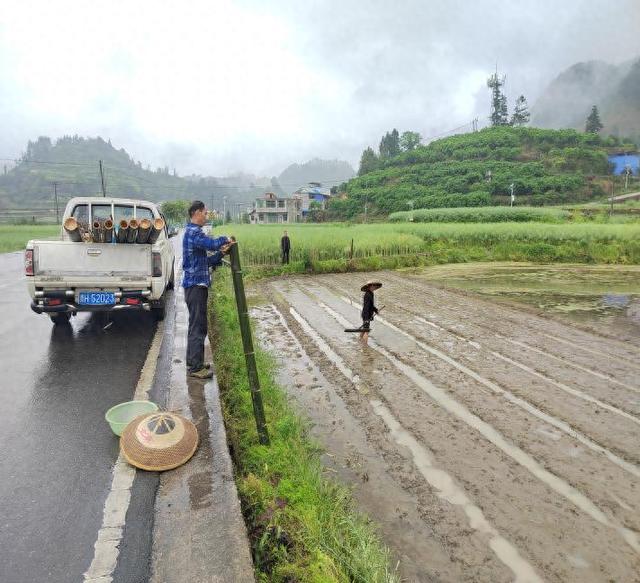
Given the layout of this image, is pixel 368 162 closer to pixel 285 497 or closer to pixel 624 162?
pixel 624 162

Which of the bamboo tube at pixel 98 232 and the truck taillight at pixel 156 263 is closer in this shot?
the bamboo tube at pixel 98 232

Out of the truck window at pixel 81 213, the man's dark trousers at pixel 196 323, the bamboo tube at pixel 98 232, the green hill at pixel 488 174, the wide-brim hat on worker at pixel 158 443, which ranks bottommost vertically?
the wide-brim hat on worker at pixel 158 443

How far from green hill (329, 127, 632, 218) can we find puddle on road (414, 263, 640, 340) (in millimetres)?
44076

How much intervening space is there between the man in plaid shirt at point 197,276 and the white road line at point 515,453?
9.55 ft

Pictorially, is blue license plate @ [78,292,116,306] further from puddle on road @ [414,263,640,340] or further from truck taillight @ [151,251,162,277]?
puddle on road @ [414,263,640,340]

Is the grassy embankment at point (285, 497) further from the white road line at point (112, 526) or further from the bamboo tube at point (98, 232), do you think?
the bamboo tube at point (98, 232)

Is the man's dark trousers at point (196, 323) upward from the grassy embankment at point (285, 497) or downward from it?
upward

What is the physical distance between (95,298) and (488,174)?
6938 cm

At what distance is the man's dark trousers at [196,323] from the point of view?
15.3 ft

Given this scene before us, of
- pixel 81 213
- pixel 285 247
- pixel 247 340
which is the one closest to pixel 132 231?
pixel 81 213

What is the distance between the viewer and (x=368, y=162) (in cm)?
9500

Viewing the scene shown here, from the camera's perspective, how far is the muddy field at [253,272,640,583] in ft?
9.53

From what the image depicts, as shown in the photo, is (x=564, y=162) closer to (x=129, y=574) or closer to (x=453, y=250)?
(x=453, y=250)

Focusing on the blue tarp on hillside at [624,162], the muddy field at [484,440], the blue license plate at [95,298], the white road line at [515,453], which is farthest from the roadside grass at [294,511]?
the blue tarp on hillside at [624,162]
